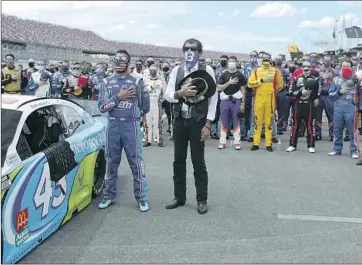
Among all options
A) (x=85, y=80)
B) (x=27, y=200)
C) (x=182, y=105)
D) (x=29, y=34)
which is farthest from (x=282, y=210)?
(x=29, y=34)

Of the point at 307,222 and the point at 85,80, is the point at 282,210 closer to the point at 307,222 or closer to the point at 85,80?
the point at 307,222

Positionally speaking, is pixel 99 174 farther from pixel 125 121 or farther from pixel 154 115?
pixel 154 115

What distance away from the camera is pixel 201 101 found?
4.99 m

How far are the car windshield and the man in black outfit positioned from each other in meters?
1.78

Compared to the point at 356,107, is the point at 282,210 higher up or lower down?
lower down

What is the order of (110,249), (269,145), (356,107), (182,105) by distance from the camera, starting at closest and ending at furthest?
(110,249)
(182,105)
(356,107)
(269,145)

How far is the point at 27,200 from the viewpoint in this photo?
3.59 metres

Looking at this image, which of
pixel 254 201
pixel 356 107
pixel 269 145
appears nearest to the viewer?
pixel 254 201

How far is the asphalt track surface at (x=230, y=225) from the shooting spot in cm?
384

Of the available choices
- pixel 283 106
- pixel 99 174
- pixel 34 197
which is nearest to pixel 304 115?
pixel 283 106

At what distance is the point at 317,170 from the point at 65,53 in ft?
78.8

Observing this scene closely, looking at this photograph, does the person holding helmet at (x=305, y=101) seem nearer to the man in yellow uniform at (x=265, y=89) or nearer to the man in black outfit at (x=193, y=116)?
the man in yellow uniform at (x=265, y=89)

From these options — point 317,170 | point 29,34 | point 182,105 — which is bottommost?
point 317,170

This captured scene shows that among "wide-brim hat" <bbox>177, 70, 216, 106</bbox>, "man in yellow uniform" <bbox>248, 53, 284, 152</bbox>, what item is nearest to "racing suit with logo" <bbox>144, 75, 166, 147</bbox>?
"man in yellow uniform" <bbox>248, 53, 284, 152</bbox>
